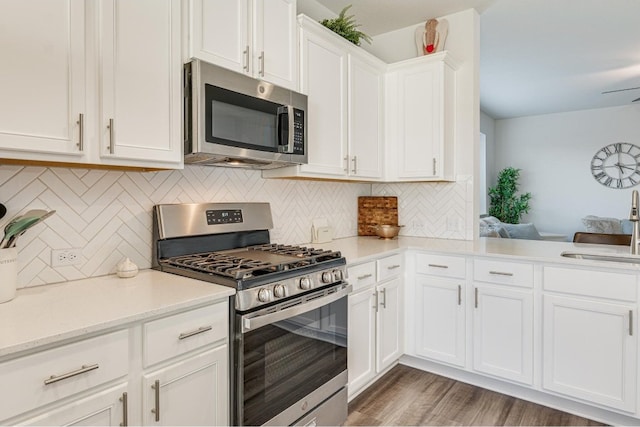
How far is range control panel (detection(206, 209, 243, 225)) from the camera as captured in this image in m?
2.08

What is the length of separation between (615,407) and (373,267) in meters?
1.50

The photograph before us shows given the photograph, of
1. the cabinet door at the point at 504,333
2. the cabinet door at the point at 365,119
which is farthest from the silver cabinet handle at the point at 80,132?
the cabinet door at the point at 504,333

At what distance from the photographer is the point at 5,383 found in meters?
0.97

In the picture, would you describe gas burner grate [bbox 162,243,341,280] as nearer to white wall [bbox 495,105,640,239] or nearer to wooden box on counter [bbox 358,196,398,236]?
wooden box on counter [bbox 358,196,398,236]

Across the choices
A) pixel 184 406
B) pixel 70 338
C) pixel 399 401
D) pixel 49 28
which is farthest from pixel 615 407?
pixel 49 28

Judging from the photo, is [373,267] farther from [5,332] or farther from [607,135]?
[607,135]

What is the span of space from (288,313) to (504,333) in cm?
155

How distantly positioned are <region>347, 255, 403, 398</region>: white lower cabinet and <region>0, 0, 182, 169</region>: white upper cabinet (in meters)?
1.30

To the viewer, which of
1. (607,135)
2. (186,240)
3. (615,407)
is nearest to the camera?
(186,240)

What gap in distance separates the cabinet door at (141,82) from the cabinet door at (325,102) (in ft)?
2.78

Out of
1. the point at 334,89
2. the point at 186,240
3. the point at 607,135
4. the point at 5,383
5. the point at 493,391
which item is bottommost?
the point at 493,391

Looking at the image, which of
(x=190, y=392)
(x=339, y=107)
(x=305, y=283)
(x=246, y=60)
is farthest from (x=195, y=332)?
(x=339, y=107)

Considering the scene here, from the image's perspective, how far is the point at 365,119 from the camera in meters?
2.90

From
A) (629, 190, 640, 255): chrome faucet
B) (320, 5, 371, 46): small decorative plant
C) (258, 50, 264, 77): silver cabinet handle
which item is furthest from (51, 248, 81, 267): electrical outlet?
(629, 190, 640, 255): chrome faucet
